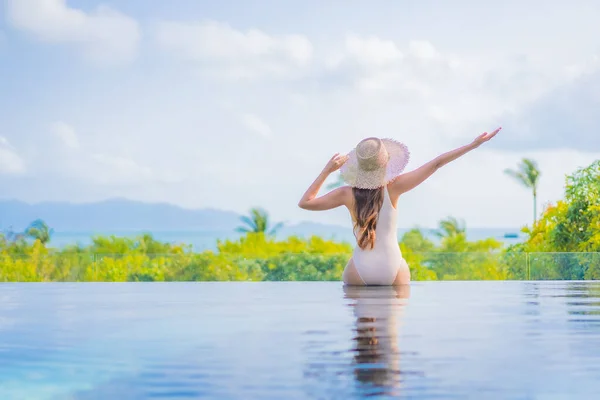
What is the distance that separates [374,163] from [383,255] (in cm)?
77

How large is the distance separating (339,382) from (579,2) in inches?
1222

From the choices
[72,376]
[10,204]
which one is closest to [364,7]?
[72,376]

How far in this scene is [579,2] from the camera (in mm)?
31969

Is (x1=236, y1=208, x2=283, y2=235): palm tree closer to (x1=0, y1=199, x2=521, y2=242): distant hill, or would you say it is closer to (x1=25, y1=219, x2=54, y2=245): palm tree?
(x1=25, y1=219, x2=54, y2=245): palm tree

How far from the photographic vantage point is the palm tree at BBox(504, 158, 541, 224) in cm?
4631

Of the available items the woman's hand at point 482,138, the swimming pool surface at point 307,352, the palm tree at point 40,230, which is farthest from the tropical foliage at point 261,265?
the palm tree at point 40,230

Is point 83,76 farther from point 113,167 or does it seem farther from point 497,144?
point 497,144

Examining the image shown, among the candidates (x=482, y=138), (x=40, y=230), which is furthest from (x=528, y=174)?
(x=482, y=138)

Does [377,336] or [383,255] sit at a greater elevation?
[383,255]

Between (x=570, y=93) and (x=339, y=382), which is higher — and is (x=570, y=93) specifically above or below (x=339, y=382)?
above

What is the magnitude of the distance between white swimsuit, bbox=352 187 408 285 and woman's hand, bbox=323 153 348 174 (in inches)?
16.7

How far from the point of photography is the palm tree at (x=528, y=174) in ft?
152

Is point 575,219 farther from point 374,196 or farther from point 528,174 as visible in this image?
point 528,174

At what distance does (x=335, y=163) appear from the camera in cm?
775
